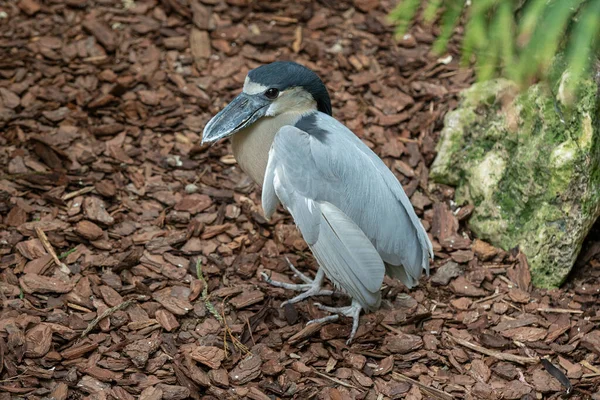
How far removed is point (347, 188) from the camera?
4.18 m

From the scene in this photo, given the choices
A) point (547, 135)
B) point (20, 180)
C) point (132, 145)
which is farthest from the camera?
point (132, 145)

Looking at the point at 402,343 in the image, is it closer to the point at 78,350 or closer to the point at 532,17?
the point at 78,350

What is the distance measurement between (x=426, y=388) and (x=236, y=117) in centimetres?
197

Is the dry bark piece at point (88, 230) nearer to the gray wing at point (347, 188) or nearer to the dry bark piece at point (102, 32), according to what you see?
the gray wing at point (347, 188)

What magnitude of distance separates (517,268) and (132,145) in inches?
118

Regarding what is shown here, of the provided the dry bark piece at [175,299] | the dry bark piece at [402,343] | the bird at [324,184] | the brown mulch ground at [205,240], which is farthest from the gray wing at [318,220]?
the dry bark piece at [175,299]

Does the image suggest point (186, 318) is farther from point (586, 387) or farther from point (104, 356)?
point (586, 387)

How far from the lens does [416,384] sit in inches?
160

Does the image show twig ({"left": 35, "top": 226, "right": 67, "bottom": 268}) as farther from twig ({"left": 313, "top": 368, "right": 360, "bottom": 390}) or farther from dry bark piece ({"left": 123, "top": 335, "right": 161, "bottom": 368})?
twig ({"left": 313, "top": 368, "right": 360, "bottom": 390})

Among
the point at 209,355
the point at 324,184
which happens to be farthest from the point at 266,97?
the point at 209,355

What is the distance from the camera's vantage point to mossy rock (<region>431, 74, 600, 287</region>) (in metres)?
4.47

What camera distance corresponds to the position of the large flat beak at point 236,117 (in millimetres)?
4301

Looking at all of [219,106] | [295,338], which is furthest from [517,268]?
[219,106]

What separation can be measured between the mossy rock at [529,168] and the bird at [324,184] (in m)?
0.82
